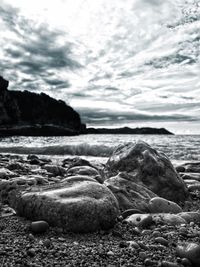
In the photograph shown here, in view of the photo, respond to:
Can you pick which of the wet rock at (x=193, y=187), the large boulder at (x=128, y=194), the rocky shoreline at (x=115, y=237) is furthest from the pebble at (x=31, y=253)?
the wet rock at (x=193, y=187)

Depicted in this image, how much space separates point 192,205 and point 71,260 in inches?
130

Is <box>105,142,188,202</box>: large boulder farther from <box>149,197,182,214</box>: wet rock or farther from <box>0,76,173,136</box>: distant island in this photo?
<box>0,76,173,136</box>: distant island

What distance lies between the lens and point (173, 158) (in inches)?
510

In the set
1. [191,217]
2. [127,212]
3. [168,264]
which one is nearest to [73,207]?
[127,212]

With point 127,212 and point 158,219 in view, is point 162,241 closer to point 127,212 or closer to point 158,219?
point 158,219

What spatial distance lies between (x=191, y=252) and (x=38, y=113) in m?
108

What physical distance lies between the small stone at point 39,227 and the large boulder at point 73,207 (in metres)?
0.11

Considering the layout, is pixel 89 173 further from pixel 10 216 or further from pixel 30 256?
pixel 30 256

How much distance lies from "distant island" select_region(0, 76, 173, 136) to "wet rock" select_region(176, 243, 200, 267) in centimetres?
7338

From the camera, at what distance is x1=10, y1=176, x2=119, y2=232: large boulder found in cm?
298

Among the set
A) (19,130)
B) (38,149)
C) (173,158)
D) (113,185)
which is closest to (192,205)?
(113,185)

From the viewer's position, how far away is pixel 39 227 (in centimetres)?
289

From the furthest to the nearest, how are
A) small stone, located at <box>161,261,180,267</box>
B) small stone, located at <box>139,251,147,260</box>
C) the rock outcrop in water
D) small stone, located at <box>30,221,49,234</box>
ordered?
the rock outcrop in water, small stone, located at <box>30,221,49,234</box>, small stone, located at <box>139,251,147,260</box>, small stone, located at <box>161,261,180,267</box>

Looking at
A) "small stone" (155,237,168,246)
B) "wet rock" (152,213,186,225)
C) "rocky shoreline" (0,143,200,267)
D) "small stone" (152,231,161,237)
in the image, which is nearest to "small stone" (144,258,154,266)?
"rocky shoreline" (0,143,200,267)
